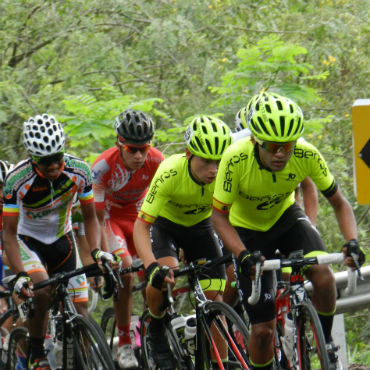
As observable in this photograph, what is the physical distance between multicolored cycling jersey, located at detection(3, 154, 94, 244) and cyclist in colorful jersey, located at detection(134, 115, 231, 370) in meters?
0.67

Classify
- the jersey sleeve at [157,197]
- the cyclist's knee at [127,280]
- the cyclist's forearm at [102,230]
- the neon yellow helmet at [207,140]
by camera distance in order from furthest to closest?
the cyclist's knee at [127,280], the cyclist's forearm at [102,230], the jersey sleeve at [157,197], the neon yellow helmet at [207,140]

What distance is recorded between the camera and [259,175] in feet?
18.9

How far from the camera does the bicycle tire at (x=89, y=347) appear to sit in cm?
593

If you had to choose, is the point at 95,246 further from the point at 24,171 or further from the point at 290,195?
the point at 290,195

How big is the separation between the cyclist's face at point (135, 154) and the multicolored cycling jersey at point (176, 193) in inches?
28.5

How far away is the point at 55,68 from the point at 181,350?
8857 mm

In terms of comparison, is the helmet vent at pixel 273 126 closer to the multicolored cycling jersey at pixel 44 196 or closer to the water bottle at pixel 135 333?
the multicolored cycling jersey at pixel 44 196

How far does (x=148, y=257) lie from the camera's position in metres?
6.20

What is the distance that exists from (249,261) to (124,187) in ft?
9.89

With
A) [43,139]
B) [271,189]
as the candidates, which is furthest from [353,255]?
[43,139]

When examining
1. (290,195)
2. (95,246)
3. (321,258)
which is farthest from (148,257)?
(321,258)

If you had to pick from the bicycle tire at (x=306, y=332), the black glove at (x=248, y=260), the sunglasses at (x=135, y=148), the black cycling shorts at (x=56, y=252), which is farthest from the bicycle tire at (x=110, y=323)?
the black glove at (x=248, y=260)

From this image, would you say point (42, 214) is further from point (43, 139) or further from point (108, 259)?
point (108, 259)

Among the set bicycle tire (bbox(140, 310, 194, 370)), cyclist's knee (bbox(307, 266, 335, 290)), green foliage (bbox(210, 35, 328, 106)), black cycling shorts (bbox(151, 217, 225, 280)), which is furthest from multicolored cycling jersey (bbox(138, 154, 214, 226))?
green foliage (bbox(210, 35, 328, 106))
